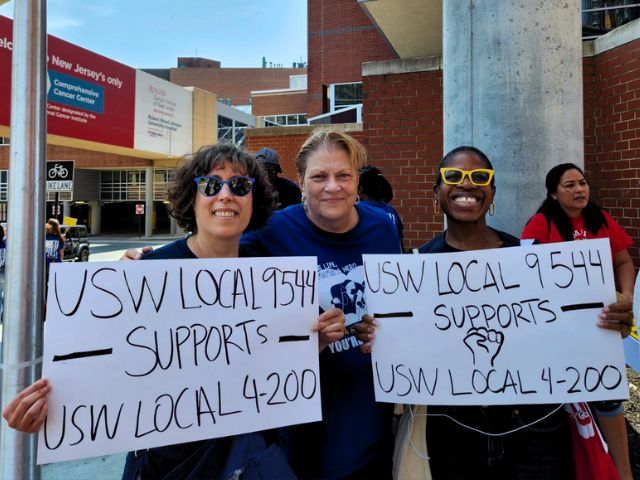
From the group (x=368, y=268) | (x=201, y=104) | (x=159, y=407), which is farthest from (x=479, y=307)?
(x=201, y=104)

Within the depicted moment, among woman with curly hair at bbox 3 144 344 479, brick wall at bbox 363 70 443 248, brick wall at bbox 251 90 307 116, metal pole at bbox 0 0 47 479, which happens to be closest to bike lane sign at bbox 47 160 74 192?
brick wall at bbox 363 70 443 248

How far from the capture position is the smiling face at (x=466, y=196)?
6.39 ft

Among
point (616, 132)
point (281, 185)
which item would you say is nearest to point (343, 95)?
point (616, 132)

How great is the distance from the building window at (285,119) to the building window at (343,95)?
17.9m

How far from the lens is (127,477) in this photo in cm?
158

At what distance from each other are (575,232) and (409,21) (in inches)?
222

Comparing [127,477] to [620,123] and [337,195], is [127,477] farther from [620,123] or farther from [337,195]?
[620,123]

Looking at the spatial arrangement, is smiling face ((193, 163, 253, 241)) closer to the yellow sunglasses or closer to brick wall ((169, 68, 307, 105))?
the yellow sunglasses

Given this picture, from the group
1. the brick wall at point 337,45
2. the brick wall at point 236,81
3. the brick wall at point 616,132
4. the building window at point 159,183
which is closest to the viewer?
the brick wall at point 616,132

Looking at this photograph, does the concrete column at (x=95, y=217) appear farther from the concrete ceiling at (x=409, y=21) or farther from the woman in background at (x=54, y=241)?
the concrete ceiling at (x=409, y=21)

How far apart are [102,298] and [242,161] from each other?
745 millimetres

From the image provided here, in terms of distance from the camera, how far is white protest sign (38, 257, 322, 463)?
4.75ft

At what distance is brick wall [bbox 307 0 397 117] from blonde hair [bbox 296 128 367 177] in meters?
19.4

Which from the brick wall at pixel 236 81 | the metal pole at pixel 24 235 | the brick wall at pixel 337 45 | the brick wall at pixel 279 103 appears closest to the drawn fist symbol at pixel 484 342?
the metal pole at pixel 24 235
